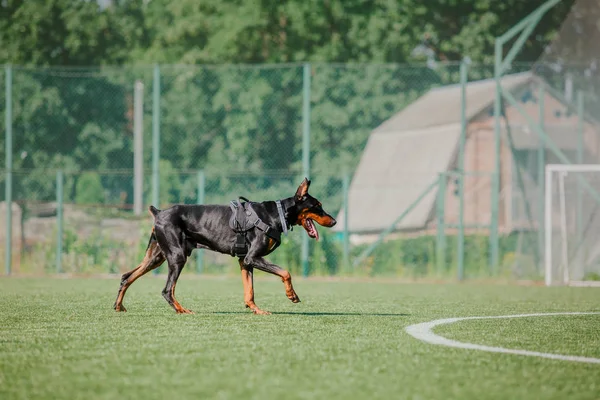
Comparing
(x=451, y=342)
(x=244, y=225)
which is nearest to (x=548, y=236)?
(x=244, y=225)

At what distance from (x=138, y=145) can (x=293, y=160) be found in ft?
13.5

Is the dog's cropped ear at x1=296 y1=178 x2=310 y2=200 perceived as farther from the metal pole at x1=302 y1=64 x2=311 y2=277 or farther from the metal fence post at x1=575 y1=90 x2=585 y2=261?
the metal pole at x1=302 y1=64 x2=311 y2=277

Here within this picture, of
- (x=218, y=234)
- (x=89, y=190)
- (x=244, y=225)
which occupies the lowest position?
(x=218, y=234)

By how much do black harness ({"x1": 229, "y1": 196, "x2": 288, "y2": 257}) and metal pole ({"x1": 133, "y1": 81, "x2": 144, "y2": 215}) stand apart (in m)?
13.0

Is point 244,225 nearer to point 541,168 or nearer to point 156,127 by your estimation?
point 156,127

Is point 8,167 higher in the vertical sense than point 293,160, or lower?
lower

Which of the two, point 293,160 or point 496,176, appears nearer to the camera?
point 496,176

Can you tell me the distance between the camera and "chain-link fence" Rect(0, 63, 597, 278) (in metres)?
23.1

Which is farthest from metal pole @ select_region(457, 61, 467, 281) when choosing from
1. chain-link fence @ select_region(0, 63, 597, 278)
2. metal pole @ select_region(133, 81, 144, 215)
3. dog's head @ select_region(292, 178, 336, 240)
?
dog's head @ select_region(292, 178, 336, 240)

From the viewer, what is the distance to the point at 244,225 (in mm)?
11266

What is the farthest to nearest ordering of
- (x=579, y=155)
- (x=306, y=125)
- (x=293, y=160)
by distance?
(x=293, y=160) < (x=306, y=125) < (x=579, y=155)

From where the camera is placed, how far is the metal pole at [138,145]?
24.6m

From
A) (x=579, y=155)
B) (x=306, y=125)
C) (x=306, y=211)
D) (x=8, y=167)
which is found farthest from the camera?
(x=8, y=167)

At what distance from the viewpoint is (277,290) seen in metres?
16.8
